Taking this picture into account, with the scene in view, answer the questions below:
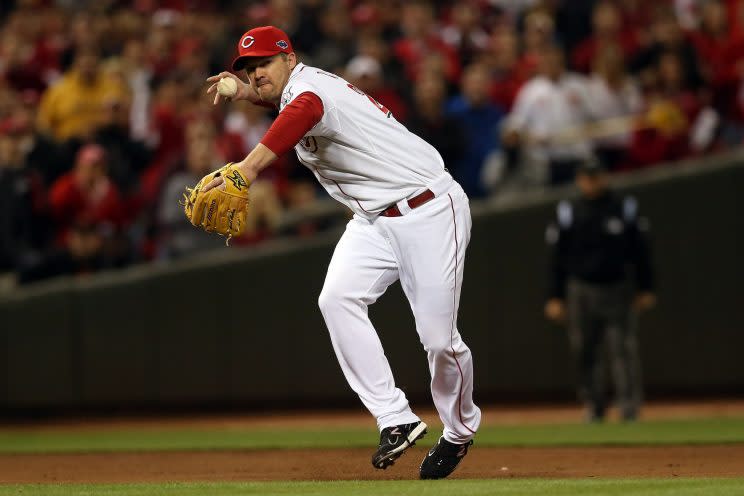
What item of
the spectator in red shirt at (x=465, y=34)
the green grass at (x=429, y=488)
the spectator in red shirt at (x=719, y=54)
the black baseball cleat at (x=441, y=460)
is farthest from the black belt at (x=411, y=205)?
Result: the spectator in red shirt at (x=465, y=34)

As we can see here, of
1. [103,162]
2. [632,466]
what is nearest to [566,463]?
[632,466]

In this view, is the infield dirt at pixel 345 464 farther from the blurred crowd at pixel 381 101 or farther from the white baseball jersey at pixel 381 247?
the blurred crowd at pixel 381 101

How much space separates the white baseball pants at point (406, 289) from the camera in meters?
5.66

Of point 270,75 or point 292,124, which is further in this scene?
point 270,75

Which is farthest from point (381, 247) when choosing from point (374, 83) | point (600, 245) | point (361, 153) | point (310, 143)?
point (374, 83)

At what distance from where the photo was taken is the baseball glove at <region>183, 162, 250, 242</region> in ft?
17.6

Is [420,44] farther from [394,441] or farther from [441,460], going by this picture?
[394,441]

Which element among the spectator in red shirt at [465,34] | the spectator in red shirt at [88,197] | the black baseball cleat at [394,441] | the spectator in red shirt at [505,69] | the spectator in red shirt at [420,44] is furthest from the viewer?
the spectator in red shirt at [465,34]

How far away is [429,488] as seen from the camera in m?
5.38

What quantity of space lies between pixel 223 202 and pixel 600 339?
17.7 ft

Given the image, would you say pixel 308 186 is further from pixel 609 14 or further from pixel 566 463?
pixel 566 463

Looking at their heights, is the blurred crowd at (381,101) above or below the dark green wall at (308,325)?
above

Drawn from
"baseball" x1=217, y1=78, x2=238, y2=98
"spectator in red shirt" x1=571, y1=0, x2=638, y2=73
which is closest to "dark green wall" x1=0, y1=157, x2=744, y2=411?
"spectator in red shirt" x1=571, y1=0, x2=638, y2=73

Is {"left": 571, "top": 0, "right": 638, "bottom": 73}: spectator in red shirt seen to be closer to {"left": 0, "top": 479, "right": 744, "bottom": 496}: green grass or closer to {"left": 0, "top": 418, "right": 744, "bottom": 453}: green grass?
{"left": 0, "top": 418, "right": 744, "bottom": 453}: green grass
